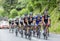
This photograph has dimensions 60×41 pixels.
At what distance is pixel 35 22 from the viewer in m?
22.5

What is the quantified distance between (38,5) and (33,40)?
21906mm

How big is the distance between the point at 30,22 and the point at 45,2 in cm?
1771

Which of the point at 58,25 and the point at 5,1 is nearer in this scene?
the point at 58,25

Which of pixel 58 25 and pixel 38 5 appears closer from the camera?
pixel 58 25

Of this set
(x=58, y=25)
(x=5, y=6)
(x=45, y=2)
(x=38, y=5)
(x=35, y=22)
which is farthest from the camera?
(x=5, y=6)

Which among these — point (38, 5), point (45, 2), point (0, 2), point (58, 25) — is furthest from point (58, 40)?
point (0, 2)

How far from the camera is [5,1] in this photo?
74125 millimetres

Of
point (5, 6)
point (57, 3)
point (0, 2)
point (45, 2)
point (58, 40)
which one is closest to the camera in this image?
point (58, 40)

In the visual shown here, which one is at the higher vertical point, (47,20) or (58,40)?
(47,20)

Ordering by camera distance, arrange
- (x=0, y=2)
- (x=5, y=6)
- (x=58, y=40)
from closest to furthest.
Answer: (x=58, y=40) < (x=5, y=6) < (x=0, y=2)

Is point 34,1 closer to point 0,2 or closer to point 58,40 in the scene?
point 58,40

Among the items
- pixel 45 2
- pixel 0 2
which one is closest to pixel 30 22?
pixel 45 2

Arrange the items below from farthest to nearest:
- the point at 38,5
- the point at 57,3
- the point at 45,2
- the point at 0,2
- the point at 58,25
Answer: the point at 0,2 < the point at 38,5 < the point at 45,2 < the point at 57,3 < the point at 58,25

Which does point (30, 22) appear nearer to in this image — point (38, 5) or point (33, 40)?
point (33, 40)
